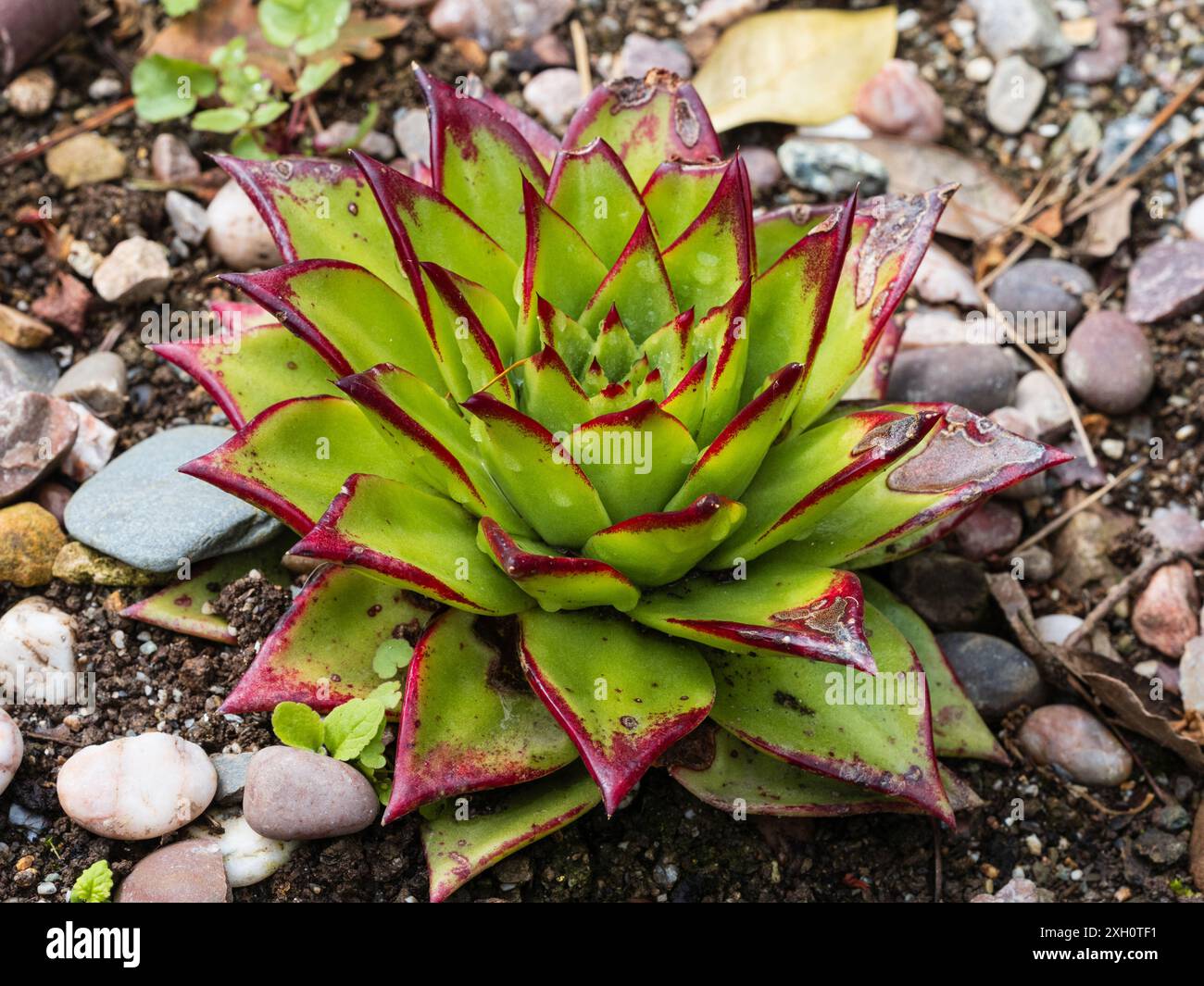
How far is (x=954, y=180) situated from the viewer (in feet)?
11.3

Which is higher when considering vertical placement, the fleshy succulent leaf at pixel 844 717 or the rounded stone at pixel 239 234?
the rounded stone at pixel 239 234

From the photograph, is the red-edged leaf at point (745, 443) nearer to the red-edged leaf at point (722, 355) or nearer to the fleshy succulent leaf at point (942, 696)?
the red-edged leaf at point (722, 355)

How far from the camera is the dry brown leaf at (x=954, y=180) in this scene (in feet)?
11.2

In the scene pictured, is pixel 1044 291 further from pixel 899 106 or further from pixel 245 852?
pixel 245 852

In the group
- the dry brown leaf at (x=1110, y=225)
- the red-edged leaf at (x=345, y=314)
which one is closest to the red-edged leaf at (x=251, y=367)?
the red-edged leaf at (x=345, y=314)

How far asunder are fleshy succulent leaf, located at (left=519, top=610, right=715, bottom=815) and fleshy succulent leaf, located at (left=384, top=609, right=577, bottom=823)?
0.11 meters

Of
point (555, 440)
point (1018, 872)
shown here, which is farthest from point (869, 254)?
point (1018, 872)

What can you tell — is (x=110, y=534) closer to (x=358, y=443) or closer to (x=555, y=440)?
(x=358, y=443)

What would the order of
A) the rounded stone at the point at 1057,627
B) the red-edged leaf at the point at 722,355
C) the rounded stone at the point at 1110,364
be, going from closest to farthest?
1. the red-edged leaf at the point at 722,355
2. the rounded stone at the point at 1057,627
3. the rounded stone at the point at 1110,364

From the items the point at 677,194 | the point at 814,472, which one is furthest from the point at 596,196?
the point at 814,472

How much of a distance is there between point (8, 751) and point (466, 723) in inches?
32.6

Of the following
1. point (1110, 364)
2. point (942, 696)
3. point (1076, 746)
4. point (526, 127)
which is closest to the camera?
point (942, 696)

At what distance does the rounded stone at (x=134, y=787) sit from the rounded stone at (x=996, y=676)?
5.04 feet

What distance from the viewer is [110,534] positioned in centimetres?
254
